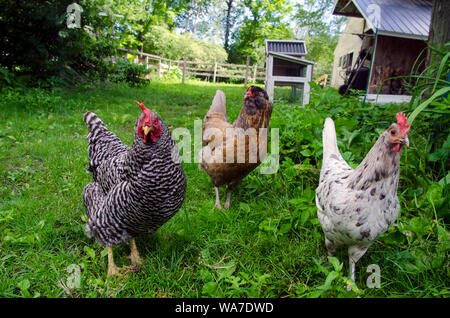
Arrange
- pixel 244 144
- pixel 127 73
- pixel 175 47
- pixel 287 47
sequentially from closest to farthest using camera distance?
pixel 244 144
pixel 287 47
pixel 127 73
pixel 175 47

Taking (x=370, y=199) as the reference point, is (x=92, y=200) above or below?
below

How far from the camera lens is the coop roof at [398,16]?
7953 mm

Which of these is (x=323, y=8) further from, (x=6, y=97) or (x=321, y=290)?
(x=321, y=290)

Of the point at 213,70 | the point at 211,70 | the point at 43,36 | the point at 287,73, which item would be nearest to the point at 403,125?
the point at 287,73

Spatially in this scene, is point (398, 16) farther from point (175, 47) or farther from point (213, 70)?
point (175, 47)

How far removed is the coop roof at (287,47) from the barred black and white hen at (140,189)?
8349 mm

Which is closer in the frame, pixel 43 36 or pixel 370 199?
pixel 370 199

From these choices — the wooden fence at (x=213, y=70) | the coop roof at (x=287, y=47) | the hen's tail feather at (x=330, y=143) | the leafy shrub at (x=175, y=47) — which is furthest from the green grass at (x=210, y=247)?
the leafy shrub at (x=175, y=47)

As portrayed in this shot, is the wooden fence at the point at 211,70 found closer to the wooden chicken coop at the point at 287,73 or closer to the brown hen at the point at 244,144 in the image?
the wooden chicken coop at the point at 287,73

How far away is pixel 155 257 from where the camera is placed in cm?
202

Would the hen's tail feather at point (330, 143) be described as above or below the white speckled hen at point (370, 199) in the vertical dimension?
above

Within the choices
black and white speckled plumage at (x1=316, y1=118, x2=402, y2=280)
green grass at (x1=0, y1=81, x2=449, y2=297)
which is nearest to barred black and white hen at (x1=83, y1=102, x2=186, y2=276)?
green grass at (x1=0, y1=81, x2=449, y2=297)

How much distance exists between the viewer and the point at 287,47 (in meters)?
9.23

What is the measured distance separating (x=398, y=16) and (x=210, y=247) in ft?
33.3
